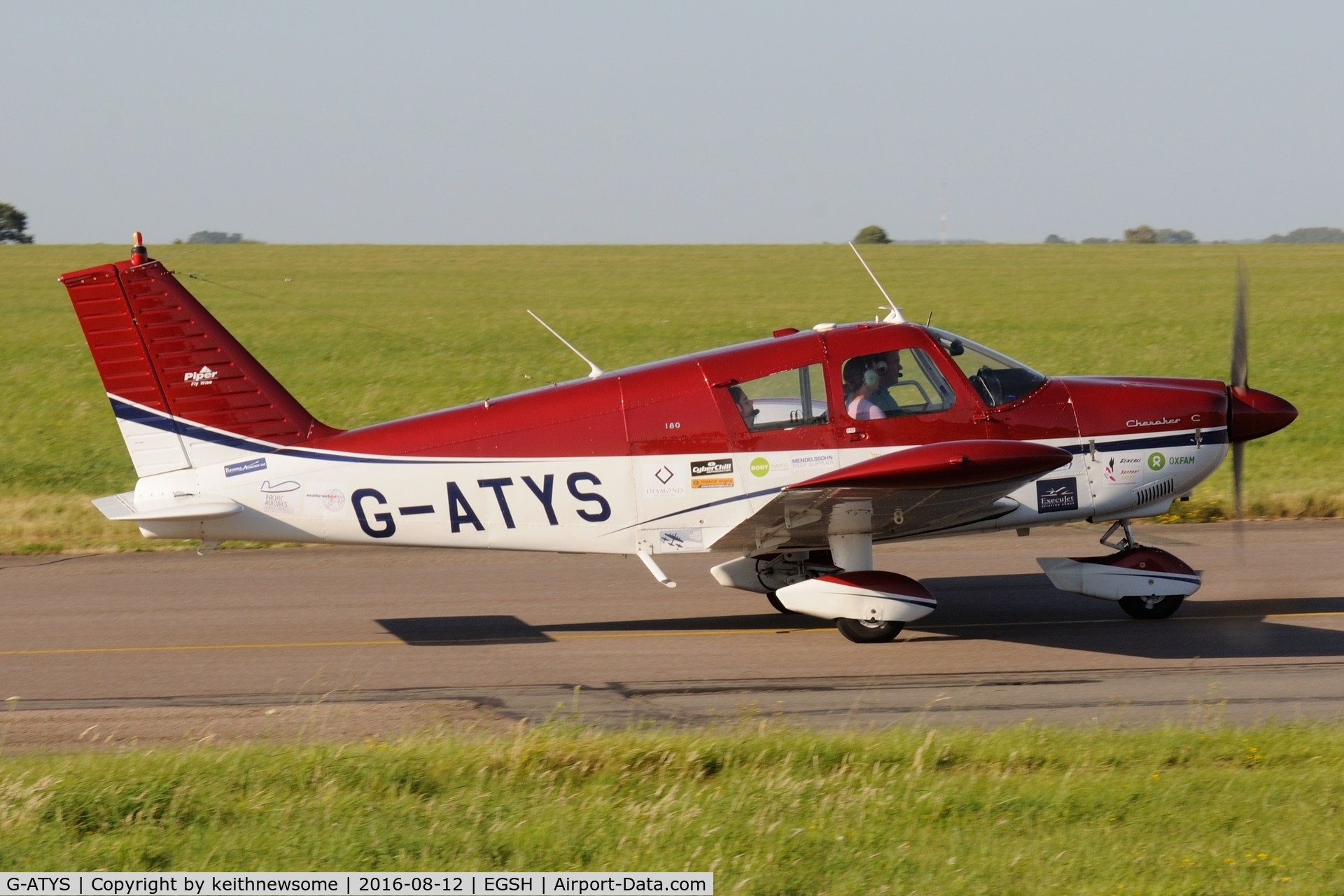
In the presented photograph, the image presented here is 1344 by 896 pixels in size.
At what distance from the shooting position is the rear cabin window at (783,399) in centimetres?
951

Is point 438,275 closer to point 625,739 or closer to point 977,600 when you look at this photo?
point 977,600

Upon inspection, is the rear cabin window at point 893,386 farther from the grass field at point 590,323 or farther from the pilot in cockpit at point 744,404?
the grass field at point 590,323

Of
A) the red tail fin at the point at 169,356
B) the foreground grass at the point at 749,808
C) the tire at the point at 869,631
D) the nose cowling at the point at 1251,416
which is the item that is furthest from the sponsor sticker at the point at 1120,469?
the red tail fin at the point at 169,356

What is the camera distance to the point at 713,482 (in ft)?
31.4

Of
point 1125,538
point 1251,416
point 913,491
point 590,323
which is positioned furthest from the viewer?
point 590,323

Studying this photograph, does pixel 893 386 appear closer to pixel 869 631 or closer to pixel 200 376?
pixel 869 631

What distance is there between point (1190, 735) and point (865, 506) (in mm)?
2987

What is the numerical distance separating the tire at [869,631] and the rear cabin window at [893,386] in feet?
5.10

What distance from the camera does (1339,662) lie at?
8.80 meters

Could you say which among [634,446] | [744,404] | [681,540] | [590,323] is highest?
[590,323]

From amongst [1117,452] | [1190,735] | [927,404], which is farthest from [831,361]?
[1190,735]

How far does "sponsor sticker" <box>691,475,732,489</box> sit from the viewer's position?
955cm

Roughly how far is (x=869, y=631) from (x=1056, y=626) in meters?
1.61

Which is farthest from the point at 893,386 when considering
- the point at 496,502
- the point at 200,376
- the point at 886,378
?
the point at 200,376
